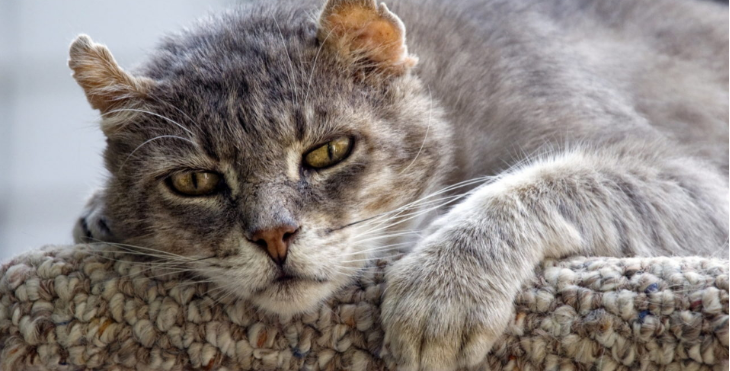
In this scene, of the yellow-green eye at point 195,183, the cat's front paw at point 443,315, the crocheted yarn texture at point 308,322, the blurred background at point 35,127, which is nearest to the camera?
the crocheted yarn texture at point 308,322

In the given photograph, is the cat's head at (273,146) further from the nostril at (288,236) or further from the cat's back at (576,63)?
the cat's back at (576,63)

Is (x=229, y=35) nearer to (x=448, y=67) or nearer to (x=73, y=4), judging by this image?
(x=448, y=67)

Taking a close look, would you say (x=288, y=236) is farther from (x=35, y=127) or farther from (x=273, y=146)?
(x=35, y=127)

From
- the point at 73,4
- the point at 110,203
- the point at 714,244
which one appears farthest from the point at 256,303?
the point at 73,4

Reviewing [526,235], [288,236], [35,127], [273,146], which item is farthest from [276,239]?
[35,127]

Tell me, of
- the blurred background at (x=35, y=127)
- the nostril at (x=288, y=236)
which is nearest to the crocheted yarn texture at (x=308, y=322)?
the nostril at (x=288, y=236)

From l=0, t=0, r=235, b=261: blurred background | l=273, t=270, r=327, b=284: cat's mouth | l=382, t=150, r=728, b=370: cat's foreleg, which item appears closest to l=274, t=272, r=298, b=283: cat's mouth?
l=273, t=270, r=327, b=284: cat's mouth
